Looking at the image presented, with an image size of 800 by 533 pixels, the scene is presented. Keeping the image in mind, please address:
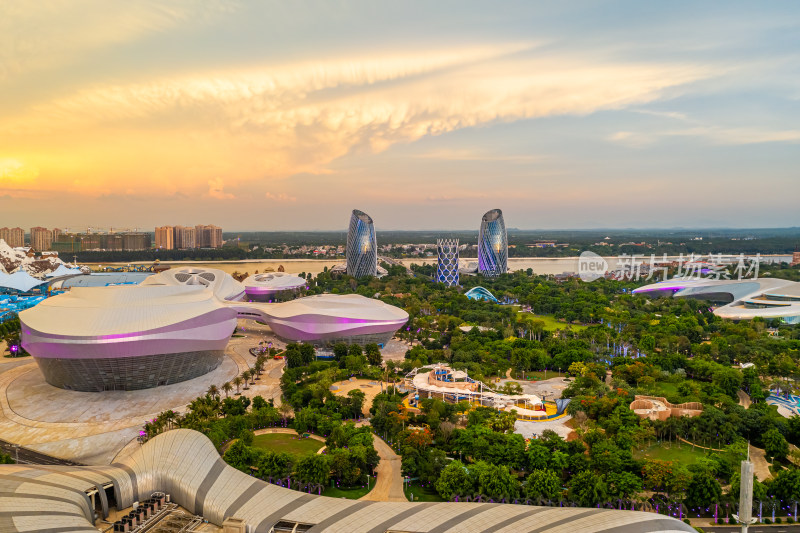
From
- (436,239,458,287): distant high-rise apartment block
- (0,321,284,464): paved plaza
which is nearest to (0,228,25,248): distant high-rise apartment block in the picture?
(0,321,284,464): paved plaza

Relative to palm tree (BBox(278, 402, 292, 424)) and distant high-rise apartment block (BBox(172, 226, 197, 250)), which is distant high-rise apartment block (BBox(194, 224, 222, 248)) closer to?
distant high-rise apartment block (BBox(172, 226, 197, 250))

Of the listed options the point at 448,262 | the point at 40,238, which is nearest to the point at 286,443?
the point at 448,262

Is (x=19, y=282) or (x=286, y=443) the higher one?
(x=19, y=282)

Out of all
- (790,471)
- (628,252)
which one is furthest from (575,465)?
(628,252)

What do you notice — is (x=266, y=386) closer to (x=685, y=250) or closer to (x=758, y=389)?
(x=758, y=389)

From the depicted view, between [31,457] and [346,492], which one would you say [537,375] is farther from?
[31,457]

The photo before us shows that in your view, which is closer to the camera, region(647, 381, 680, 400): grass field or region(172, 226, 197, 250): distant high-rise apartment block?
region(647, 381, 680, 400): grass field
